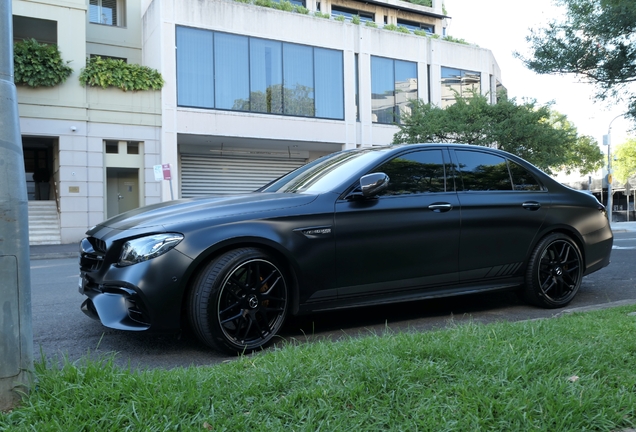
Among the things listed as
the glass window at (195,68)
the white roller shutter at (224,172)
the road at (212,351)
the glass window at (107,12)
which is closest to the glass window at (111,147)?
the glass window at (195,68)

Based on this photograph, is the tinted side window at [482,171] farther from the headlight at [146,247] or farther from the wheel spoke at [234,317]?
the headlight at [146,247]

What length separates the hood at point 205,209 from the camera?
3889mm

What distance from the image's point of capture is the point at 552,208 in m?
5.46

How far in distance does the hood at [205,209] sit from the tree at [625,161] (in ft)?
176

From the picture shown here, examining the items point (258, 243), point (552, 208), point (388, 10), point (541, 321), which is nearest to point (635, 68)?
point (552, 208)

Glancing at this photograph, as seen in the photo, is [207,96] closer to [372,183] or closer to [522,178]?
[522,178]

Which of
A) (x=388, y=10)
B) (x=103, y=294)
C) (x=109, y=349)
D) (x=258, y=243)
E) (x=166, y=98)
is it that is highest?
(x=388, y=10)

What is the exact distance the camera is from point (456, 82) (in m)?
29.3

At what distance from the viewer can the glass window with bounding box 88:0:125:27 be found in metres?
23.4

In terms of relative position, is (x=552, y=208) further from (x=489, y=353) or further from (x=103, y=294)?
(x=103, y=294)

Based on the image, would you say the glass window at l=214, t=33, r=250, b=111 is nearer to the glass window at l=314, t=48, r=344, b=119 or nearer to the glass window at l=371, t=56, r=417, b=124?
the glass window at l=314, t=48, r=344, b=119

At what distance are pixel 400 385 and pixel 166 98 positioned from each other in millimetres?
20491

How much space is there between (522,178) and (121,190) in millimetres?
19490

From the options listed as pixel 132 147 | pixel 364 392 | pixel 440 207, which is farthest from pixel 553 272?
pixel 132 147
